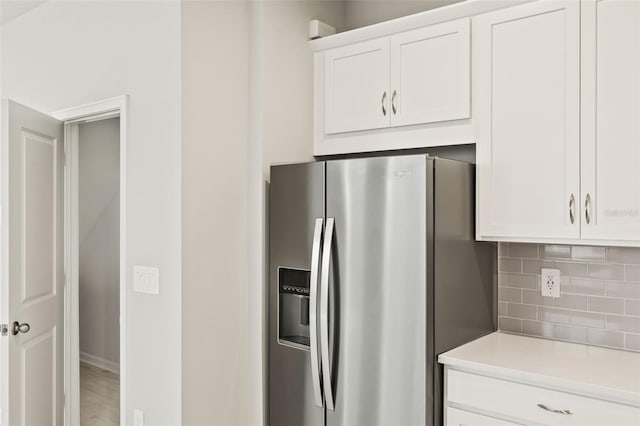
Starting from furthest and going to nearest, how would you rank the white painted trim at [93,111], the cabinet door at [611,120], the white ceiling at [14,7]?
the white ceiling at [14,7]
the white painted trim at [93,111]
the cabinet door at [611,120]

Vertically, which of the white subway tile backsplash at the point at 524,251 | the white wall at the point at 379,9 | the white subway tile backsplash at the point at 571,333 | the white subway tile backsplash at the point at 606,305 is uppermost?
the white wall at the point at 379,9

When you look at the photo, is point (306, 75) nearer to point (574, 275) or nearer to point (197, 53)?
point (197, 53)

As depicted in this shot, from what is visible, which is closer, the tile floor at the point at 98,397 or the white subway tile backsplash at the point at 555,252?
the white subway tile backsplash at the point at 555,252

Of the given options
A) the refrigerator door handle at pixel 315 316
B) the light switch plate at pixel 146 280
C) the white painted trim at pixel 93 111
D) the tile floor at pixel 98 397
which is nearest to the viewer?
the refrigerator door handle at pixel 315 316

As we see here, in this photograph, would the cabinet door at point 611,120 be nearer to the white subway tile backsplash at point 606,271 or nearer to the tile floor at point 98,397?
the white subway tile backsplash at point 606,271

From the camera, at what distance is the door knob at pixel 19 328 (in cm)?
277

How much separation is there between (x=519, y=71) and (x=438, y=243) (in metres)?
0.81

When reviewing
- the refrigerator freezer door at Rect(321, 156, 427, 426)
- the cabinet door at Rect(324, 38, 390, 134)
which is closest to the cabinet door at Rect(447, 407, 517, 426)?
the refrigerator freezer door at Rect(321, 156, 427, 426)

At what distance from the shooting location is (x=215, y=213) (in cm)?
250

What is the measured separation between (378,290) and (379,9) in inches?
67.4

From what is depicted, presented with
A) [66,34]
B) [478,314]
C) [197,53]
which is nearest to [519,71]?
[478,314]

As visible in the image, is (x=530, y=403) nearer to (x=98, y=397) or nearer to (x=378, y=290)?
(x=378, y=290)

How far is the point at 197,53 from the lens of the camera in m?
2.43

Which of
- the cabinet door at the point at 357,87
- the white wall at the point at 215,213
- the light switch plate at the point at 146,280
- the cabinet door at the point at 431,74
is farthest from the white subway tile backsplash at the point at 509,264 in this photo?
the light switch plate at the point at 146,280
